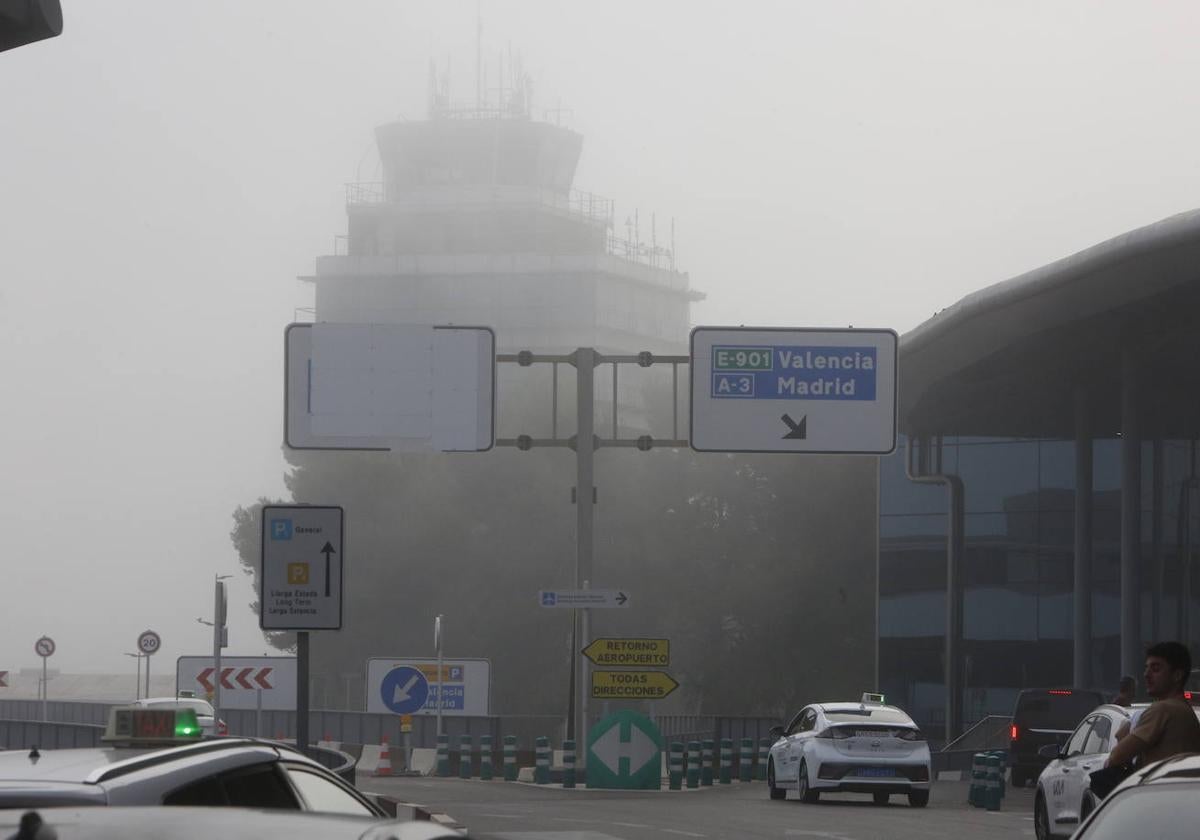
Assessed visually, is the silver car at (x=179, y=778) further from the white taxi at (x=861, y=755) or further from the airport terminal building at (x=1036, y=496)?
the airport terminal building at (x=1036, y=496)

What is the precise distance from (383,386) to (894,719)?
982 centimetres

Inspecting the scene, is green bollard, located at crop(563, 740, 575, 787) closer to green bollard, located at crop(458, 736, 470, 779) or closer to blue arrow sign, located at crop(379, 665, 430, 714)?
blue arrow sign, located at crop(379, 665, 430, 714)

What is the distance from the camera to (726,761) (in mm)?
37125

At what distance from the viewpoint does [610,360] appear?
33438mm

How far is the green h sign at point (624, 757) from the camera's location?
29766 mm

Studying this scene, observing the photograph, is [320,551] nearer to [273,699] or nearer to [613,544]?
[273,699]

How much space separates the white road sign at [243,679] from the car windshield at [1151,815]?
3500 centimetres

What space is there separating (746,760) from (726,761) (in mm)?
1546

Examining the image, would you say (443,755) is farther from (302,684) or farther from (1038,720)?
(302,684)

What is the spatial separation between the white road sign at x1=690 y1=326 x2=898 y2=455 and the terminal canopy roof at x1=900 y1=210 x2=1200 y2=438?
6.58 meters

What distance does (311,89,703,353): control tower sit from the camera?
16388cm

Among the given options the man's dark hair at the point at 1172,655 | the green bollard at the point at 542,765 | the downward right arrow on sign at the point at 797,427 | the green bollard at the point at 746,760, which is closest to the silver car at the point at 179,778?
the man's dark hair at the point at 1172,655

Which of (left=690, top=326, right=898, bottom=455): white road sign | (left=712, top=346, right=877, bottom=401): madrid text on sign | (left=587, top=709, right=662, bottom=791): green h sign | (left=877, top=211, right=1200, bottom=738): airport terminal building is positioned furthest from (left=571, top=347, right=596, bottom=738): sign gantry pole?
(left=877, top=211, right=1200, bottom=738): airport terminal building

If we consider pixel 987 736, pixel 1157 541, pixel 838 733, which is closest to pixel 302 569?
pixel 838 733
